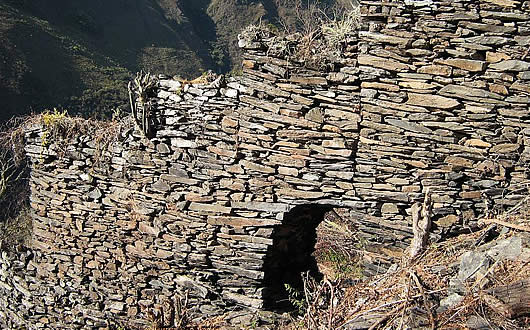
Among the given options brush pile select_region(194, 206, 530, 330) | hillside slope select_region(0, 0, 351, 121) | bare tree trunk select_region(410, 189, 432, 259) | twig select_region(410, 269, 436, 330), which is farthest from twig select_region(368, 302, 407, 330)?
hillside slope select_region(0, 0, 351, 121)

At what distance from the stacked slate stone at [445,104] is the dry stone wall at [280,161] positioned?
12mm

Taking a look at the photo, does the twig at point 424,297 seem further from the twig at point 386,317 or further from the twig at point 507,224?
the twig at point 507,224

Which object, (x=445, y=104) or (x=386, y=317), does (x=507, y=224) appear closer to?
(x=445, y=104)

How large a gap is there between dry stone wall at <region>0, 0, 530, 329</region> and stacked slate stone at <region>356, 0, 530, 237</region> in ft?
0.04

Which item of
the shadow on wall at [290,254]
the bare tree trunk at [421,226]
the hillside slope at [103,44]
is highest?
the hillside slope at [103,44]

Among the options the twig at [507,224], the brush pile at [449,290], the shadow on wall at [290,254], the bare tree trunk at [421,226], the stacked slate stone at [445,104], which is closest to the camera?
the brush pile at [449,290]

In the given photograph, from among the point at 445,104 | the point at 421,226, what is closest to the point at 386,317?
the point at 421,226

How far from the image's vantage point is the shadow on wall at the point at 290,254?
5.48 metres

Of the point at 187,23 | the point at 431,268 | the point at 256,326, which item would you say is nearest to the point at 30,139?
the point at 256,326

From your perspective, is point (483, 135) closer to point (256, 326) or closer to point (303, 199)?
point (303, 199)

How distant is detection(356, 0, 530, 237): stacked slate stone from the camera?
172 inches

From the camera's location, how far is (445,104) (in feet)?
14.9

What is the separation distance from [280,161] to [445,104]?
5.88 feet

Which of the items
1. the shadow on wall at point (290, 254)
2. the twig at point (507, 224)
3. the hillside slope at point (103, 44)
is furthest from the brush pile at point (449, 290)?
the hillside slope at point (103, 44)
